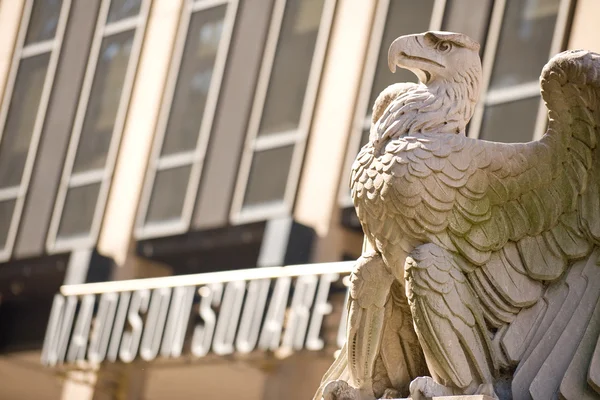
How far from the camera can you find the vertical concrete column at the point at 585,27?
986cm

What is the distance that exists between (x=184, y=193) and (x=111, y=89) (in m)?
2.25

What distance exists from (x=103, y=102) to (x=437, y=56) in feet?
35.4

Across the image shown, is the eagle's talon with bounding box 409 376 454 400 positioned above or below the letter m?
below

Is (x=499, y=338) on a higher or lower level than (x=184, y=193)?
lower

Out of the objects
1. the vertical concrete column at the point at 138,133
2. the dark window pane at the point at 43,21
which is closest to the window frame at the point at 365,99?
the vertical concrete column at the point at 138,133

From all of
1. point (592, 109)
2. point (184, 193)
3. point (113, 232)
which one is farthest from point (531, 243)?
point (113, 232)

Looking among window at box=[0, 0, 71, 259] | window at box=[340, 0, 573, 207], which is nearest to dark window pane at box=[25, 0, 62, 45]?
window at box=[0, 0, 71, 259]

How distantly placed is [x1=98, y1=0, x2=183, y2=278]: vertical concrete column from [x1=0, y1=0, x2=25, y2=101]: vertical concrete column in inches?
96.1

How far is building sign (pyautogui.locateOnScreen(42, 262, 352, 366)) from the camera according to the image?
12086 mm

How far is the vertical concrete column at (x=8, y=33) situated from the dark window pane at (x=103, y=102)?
168 centimetres

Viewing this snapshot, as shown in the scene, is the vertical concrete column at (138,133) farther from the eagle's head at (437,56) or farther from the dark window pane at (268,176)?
the eagle's head at (437,56)

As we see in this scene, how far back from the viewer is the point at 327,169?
1250 cm

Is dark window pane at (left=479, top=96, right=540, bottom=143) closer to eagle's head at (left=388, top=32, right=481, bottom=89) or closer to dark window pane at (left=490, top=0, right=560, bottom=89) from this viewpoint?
dark window pane at (left=490, top=0, right=560, bottom=89)

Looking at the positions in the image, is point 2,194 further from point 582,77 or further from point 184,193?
point 582,77
